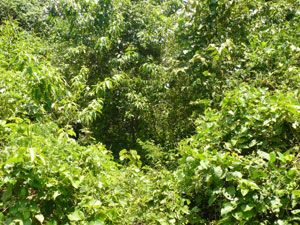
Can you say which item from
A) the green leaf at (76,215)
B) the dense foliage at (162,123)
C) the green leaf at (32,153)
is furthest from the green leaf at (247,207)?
the green leaf at (32,153)

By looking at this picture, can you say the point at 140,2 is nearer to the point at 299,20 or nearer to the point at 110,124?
the point at 110,124

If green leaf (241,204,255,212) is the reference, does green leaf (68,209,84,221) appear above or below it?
below

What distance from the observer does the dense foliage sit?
1592 millimetres

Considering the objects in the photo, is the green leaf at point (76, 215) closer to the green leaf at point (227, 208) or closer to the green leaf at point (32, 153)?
the green leaf at point (32, 153)

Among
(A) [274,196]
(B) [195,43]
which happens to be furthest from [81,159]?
(B) [195,43]

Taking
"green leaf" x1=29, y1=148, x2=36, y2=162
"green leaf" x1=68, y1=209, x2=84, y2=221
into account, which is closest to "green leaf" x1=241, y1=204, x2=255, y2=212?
"green leaf" x1=68, y1=209, x2=84, y2=221

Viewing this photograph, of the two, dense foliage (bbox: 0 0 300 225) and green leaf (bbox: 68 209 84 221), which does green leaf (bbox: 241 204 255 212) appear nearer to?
dense foliage (bbox: 0 0 300 225)

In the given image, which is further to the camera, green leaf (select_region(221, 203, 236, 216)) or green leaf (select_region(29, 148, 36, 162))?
green leaf (select_region(221, 203, 236, 216))

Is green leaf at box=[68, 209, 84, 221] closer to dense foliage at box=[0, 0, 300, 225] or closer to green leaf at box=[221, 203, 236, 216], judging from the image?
dense foliage at box=[0, 0, 300, 225]

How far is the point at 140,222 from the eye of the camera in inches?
77.2

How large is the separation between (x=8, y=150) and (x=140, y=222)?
1095 mm

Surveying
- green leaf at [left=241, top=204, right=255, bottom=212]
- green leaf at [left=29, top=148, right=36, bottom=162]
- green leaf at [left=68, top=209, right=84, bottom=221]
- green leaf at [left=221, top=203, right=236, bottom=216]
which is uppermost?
green leaf at [left=241, top=204, right=255, bottom=212]

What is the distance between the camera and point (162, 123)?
16.0 feet

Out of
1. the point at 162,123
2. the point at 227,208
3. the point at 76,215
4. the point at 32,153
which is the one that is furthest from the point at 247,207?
the point at 162,123
